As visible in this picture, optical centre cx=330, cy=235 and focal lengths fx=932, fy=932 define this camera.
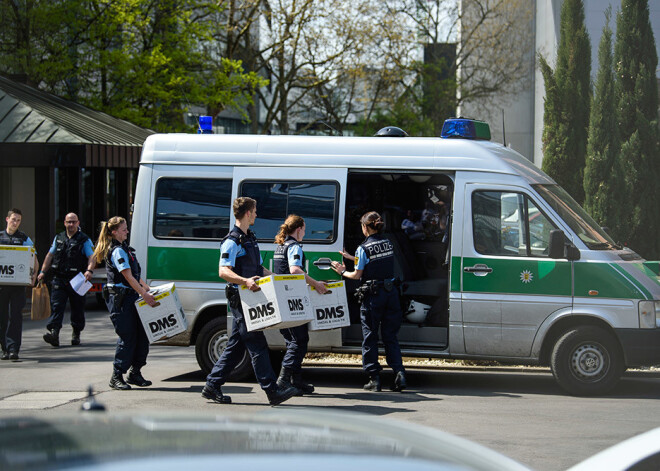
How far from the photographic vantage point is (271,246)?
1003 cm

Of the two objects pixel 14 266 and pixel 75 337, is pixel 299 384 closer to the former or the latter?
pixel 14 266

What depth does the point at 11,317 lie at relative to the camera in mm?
11773

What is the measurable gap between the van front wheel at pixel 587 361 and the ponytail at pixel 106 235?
4.65 metres

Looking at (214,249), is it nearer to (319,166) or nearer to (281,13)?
(319,166)

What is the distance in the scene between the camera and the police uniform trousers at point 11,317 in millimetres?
11789

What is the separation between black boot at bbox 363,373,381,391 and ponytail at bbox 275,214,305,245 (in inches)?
70.7

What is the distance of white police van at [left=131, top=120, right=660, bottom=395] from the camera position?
9383mm

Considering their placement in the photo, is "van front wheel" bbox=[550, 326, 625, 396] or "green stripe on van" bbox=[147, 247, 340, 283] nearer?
"van front wheel" bbox=[550, 326, 625, 396]

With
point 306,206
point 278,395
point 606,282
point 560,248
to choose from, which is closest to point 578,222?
point 560,248

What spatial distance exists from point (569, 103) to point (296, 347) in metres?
10.3

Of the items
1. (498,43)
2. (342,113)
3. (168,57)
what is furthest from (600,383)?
(342,113)

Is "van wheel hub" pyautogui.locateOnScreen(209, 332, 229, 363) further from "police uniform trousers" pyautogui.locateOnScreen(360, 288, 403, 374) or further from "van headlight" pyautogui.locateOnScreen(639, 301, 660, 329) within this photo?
"van headlight" pyautogui.locateOnScreen(639, 301, 660, 329)

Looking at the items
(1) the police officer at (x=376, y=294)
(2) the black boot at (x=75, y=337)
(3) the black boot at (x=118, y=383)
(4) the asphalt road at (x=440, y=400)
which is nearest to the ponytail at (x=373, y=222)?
(1) the police officer at (x=376, y=294)

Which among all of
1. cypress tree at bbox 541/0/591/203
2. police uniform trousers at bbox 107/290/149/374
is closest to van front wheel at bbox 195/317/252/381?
police uniform trousers at bbox 107/290/149/374
